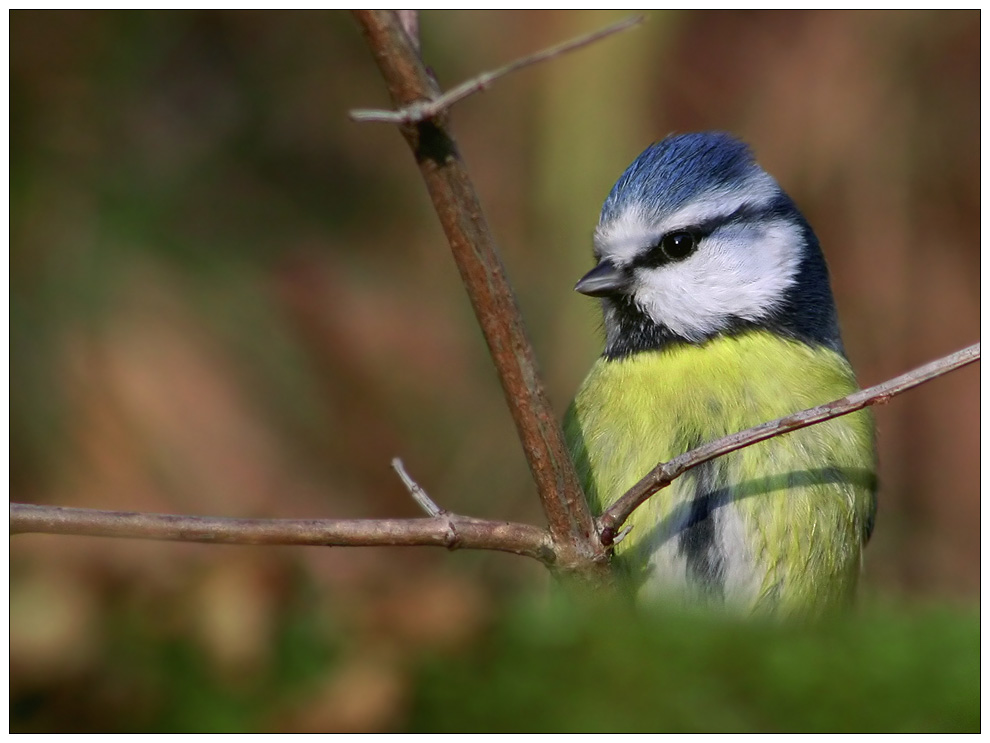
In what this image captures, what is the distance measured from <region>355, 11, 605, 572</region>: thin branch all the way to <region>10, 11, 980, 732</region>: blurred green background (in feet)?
3.26

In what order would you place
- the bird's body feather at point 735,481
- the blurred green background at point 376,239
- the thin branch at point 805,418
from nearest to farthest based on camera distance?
the thin branch at point 805,418 → the bird's body feather at point 735,481 → the blurred green background at point 376,239

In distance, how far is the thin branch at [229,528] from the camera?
733 millimetres

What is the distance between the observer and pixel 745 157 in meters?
1.33

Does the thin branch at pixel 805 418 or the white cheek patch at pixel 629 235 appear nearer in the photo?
the thin branch at pixel 805 418

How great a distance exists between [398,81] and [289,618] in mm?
572

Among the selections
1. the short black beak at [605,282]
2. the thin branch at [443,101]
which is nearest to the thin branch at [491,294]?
the thin branch at [443,101]

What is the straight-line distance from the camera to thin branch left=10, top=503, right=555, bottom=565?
733 mm

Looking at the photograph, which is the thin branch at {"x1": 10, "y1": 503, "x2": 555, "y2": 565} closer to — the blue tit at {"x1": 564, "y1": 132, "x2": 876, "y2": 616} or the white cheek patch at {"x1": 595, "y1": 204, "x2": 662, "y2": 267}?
→ the blue tit at {"x1": 564, "y1": 132, "x2": 876, "y2": 616}

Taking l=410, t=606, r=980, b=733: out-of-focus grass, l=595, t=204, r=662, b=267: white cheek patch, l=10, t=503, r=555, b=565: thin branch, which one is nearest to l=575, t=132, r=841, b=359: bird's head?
l=595, t=204, r=662, b=267: white cheek patch

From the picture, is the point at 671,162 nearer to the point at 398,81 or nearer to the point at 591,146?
the point at 398,81

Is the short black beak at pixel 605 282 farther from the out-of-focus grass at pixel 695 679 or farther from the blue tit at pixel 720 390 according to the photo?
the out-of-focus grass at pixel 695 679

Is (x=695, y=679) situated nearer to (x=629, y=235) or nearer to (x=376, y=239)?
(x=629, y=235)

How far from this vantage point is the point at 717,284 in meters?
1.27

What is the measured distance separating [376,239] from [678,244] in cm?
156
